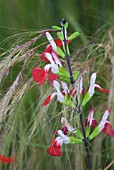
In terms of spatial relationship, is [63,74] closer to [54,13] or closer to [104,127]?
[104,127]

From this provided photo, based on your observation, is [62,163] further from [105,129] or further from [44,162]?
[105,129]

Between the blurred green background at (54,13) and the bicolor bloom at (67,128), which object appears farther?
the blurred green background at (54,13)

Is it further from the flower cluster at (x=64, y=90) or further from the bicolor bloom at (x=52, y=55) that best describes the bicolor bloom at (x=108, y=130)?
the bicolor bloom at (x=52, y=55)

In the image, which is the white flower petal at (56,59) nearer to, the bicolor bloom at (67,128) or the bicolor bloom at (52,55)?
the bicolor bloom at (52,55)

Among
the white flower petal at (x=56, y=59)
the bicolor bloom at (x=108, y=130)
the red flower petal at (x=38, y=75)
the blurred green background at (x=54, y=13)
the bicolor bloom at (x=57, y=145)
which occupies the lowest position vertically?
the bicolor bloom at (x=57, y=145)

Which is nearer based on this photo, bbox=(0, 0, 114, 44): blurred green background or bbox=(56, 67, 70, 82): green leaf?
bbox=(56, 67, 70, 82): green leaf

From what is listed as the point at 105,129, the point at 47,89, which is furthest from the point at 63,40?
the point at 47,89

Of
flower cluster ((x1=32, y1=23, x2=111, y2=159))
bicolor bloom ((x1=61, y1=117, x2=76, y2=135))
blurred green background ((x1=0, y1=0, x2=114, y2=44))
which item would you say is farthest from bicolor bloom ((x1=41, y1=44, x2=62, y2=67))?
blurred green background ((x1=0, y1=0, x2=114, y2=44))

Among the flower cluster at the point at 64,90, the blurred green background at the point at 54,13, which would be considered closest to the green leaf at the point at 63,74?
the flower cluster at the point at 64,90

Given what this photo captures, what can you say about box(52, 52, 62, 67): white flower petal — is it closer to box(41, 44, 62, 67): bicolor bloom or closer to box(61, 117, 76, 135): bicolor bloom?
box(41, 44, 62, 67): bicolor bloom

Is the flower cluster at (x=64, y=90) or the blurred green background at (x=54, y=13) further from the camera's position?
the blurred green background at (x=54, y=13)

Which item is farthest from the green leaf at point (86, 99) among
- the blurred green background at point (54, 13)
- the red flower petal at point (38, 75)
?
the blurred green background at point (54, 13)

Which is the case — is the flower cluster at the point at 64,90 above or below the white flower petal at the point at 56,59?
below
